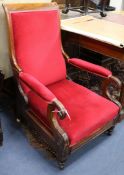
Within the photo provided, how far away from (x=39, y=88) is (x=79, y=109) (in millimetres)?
344

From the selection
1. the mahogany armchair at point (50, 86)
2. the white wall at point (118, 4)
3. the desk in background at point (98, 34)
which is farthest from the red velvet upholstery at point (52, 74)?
the white wall at point (118, 4)

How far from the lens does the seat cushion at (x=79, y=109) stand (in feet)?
4.69

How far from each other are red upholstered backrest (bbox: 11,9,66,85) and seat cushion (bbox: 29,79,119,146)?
146 millimetres

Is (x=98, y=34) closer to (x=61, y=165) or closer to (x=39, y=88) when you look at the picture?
(x=39, y=88)

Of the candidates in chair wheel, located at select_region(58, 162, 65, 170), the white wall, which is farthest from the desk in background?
the white wall

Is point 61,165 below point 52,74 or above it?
below

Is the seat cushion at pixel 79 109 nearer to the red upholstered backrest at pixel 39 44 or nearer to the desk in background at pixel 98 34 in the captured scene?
the red upholstered backrest at pixel 39 44

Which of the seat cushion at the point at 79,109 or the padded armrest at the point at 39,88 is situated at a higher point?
the padded armrest at the point at 39,88

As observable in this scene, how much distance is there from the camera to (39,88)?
139cm

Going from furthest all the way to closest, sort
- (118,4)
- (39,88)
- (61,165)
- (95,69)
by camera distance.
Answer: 1. (118,4)
2. (95,69)
3. (61,165)
4. (39,88)

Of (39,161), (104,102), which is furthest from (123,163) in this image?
(39,161)

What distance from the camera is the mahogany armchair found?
4.68 feet

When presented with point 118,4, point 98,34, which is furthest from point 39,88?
point 118,4

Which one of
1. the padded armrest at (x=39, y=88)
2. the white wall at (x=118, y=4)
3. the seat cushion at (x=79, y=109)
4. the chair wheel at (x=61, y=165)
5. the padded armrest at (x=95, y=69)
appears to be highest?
the white wall at (x=118, y=4)
